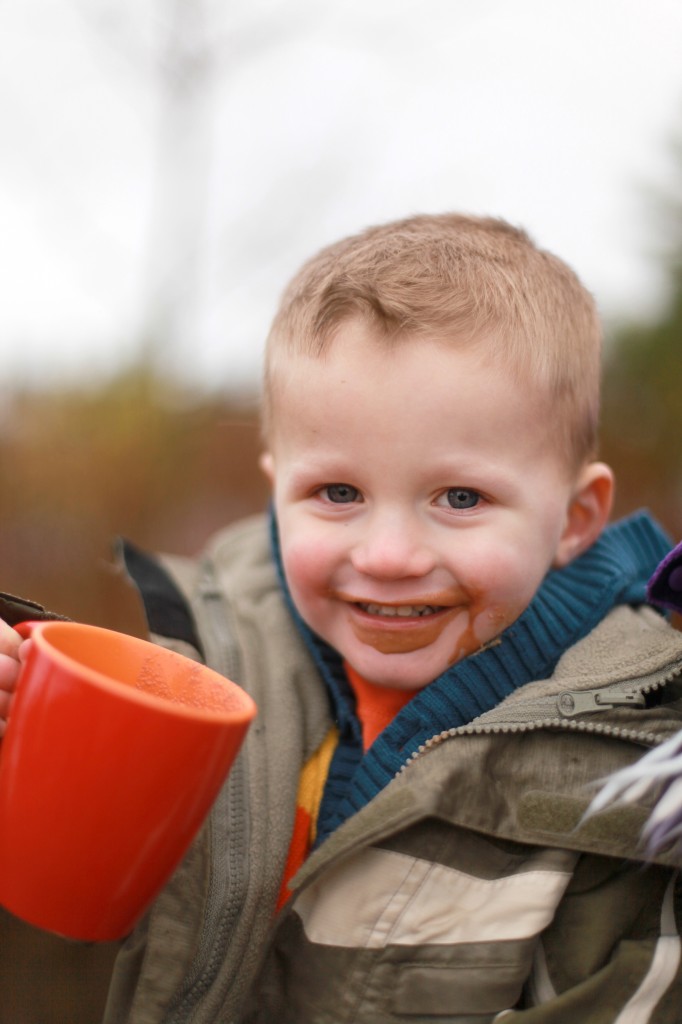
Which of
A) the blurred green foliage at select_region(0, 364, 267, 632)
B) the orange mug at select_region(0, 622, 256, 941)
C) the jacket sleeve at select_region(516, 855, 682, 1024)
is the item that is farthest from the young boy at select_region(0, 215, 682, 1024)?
the blurred green foliage at select_region(0, 364, 267, 632)

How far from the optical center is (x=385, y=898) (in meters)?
0.98

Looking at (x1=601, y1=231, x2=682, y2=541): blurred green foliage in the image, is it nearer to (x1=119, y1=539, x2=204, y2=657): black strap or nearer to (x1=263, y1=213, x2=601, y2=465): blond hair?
(x1=263, y1=213, x2=601, y2=465): blond hair

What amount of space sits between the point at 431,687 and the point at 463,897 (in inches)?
10.5

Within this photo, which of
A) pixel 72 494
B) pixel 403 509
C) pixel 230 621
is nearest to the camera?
pixel 403 509

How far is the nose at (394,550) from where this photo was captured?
1077 mm

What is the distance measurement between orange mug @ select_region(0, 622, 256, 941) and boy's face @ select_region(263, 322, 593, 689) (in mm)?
344

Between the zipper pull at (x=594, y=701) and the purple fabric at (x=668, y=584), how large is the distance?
0.11 metres

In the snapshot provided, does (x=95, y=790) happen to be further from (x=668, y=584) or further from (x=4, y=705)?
(x=668, y=584)

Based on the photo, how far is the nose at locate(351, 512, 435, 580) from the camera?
1077 mm

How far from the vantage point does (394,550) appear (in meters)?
1.08

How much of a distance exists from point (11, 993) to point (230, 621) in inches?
22.7

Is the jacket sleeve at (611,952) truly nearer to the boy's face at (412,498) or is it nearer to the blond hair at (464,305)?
the boy's face at (412,498)

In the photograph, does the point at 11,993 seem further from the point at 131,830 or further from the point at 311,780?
the point at 131,830

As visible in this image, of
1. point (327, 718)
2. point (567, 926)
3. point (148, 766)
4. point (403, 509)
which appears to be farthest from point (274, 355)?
point (567, 926)
